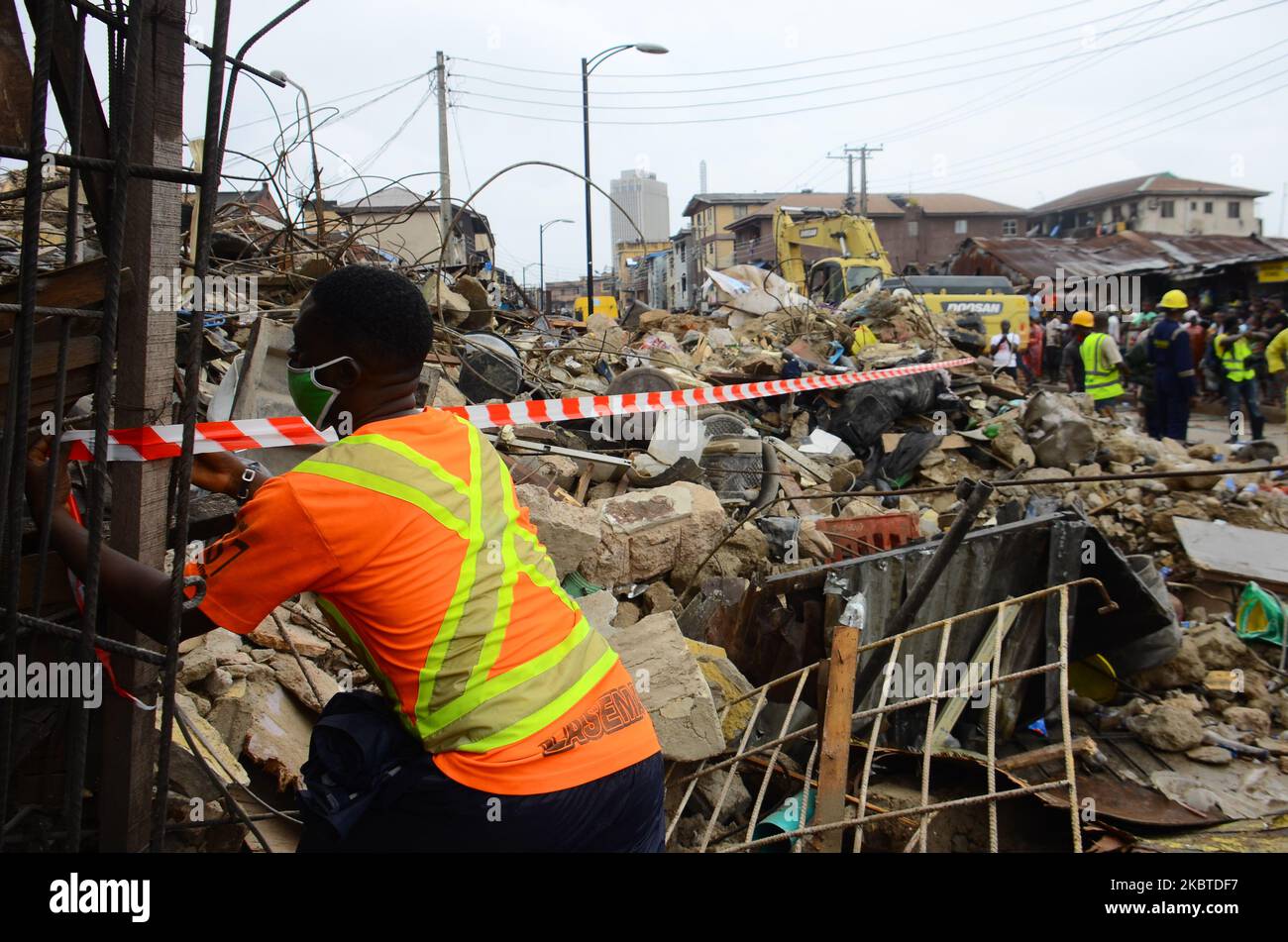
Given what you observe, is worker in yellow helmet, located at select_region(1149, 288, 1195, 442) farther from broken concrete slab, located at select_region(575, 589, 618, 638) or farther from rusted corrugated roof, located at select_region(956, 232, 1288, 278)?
rusted corrugated roof, located at select_region(956, 232, 1288, 278)

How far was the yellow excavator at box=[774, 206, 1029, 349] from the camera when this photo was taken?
668 inches

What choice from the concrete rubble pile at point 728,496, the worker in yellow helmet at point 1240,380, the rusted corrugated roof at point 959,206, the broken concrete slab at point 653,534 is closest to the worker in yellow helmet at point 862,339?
the concrete rubble pile at point 728,496

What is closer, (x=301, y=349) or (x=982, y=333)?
(x=301, y=349)

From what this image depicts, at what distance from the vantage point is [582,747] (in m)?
1.66

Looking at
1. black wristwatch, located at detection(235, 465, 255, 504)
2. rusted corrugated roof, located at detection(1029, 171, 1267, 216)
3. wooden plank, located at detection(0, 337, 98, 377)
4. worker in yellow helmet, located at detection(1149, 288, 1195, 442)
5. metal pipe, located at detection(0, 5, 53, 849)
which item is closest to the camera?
metal pipe, located at detection(0, 5, 53, 849)

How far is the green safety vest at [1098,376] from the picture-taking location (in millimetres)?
11070

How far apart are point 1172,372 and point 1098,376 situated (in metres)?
0.84

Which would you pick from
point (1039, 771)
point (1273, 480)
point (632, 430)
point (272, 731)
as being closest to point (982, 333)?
point (1273, 480)

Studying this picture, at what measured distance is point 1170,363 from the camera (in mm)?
10984

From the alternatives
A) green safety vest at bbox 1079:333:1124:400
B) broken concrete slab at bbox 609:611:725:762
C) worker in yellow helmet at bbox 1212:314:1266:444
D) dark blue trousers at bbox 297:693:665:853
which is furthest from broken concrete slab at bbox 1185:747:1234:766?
worker in yellow helmet at bbox 1212:314:1266:444

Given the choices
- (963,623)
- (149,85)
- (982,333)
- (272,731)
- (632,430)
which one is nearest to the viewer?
(149,85)

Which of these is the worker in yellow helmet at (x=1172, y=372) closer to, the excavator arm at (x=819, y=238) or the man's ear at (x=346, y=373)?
the excavator arm at (x=819, y=238)

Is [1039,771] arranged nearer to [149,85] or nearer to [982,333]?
[149,85]
